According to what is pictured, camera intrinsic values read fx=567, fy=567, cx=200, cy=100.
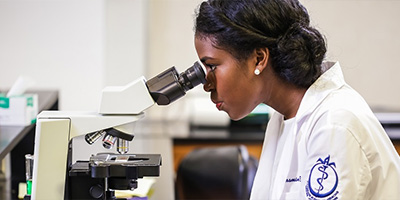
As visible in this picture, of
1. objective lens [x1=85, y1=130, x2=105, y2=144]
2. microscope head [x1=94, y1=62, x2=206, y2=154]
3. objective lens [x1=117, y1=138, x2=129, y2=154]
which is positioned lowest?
objective lens [x1=117, y1=138, x2=129, y2=154]

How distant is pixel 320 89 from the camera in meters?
1.48

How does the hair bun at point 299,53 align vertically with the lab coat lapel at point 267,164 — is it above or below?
above

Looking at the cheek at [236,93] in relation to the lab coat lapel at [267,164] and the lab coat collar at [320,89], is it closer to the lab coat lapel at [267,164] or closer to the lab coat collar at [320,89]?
the lab coat collar at [320,89]

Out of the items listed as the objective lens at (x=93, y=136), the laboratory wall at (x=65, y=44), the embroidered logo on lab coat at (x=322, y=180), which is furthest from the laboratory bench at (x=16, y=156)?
the laboratory wall at (x=65, y=44)

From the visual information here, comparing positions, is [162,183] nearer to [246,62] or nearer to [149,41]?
[246,62]

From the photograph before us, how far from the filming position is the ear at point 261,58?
1.42 meters

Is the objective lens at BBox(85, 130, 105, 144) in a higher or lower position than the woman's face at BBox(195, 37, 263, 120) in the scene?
lower

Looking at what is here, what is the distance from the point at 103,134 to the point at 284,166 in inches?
20.2

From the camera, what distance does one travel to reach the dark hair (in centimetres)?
139

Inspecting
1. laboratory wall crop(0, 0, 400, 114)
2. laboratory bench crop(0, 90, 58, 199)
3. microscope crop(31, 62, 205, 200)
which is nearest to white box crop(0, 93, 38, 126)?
laboratory bench crop(0, 90, 58, 199)

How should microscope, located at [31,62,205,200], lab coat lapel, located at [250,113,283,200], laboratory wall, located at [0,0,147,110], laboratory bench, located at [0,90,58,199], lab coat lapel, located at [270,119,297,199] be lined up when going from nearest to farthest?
microscope, located at [31,62,205,200] → lab coat lapel, located at [270,119,297,199] → lab coat lapel, located at [250,113,283,200] → laboratory bench, located at [0,90,58,199] → laboratory wall, located at [0,0,147,110]

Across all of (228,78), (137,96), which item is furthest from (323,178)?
(137,96)

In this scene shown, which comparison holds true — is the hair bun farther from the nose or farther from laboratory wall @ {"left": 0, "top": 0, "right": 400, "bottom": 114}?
laboratory wall @ {"left": 0, "top": 0, "right": 400, "bottom": 114}

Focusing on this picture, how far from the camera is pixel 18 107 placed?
6.11 ft
